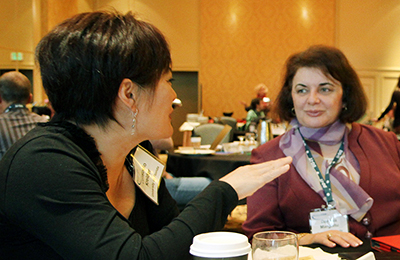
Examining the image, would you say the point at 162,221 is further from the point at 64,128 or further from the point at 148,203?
the point at 64,128

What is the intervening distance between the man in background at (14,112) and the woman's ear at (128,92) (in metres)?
2.79

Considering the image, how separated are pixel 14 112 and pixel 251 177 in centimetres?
331

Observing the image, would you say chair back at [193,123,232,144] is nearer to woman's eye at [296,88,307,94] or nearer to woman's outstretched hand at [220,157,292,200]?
woman's eye at [296,88,307,94]

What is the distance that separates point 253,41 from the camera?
36.6 ft

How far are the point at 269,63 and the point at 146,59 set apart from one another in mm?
10543

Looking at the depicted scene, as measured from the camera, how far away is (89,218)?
823 mm

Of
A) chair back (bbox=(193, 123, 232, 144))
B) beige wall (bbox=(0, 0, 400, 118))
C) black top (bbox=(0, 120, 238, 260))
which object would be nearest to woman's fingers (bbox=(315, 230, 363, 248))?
black top (bbox=(0, 120, 238, 260))

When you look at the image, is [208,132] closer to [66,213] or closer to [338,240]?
[338,240]

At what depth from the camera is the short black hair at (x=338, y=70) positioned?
1.89 meters

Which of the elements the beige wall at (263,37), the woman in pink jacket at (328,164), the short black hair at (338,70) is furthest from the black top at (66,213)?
the beige wall at (263,37)

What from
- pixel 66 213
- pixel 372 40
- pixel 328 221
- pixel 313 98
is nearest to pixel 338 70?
Result: pixel 313 98

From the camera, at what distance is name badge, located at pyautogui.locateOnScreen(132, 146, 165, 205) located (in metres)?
1.28

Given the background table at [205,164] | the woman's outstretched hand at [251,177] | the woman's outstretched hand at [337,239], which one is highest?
the woman's outstretched hand at [251,177]

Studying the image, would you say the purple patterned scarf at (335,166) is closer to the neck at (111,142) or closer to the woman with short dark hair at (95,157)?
the woman with short dark hair at (95,157)
